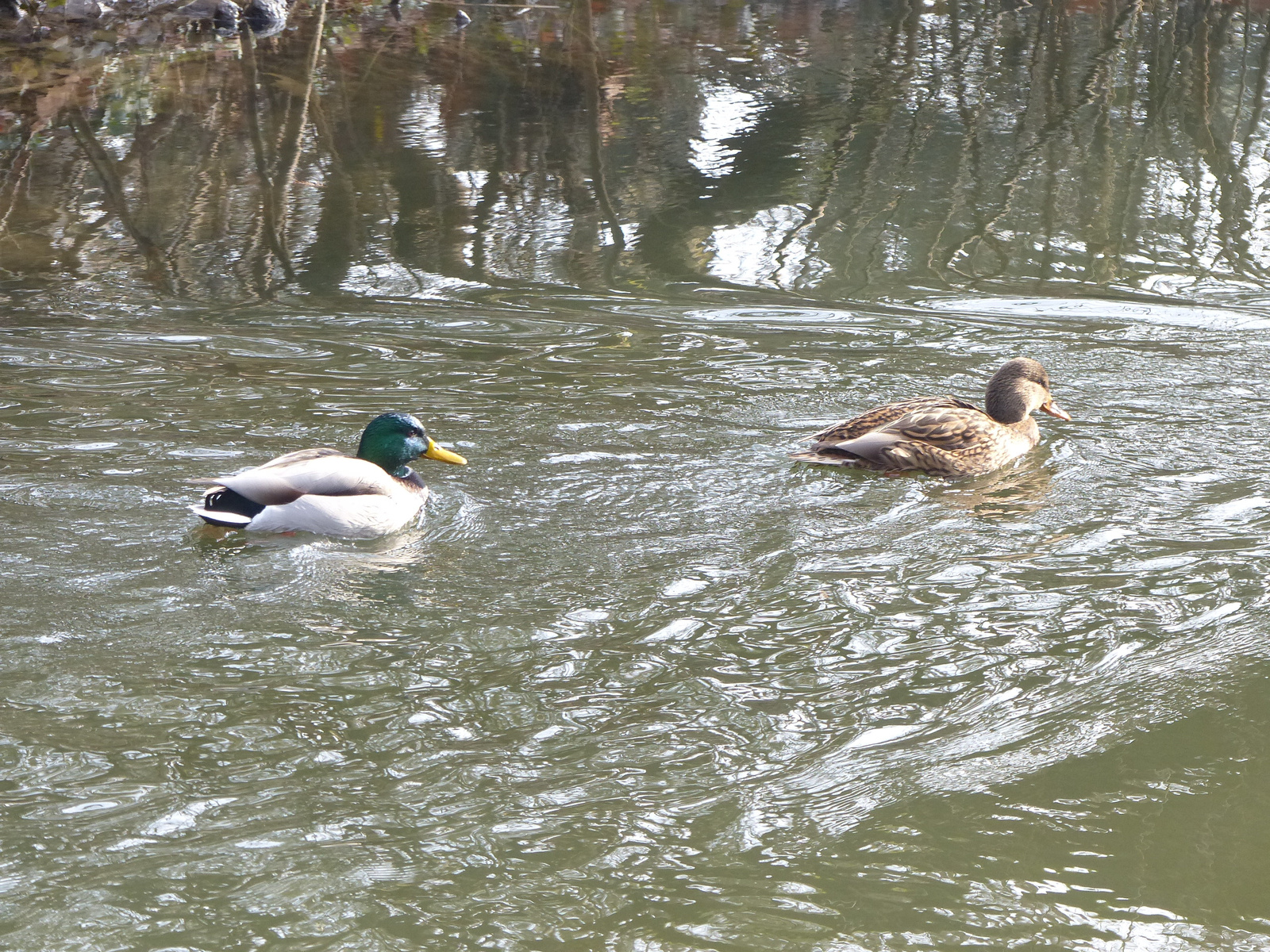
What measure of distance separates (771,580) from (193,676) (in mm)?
2118

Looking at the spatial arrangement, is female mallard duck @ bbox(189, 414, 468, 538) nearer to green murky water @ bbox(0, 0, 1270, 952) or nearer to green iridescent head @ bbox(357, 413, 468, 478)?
green iridescent head @ bbox(357, 413, 468, 478)

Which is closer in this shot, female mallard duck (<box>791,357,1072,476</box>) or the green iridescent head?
the green iridescent head

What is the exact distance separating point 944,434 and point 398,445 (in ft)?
8.29

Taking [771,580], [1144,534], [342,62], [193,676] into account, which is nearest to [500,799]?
[193,676]

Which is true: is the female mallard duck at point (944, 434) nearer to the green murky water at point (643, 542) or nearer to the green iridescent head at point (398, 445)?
the green murky water at point (643, 542)

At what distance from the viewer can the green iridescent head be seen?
639 cm

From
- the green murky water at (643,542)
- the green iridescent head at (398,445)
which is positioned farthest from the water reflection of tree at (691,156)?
the green iridescent head at (398,445)

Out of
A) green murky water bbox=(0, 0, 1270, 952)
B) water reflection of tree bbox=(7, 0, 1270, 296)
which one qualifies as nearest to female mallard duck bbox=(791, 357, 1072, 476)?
green murky water bbox=(0, 0, 1270, 952)

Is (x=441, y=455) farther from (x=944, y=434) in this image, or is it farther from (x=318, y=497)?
(x=944, y=434)

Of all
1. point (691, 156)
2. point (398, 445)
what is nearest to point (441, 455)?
point (398, 445)

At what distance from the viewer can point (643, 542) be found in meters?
5.76

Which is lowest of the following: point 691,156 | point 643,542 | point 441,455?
point 643,542

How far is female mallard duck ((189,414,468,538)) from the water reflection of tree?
352 cm

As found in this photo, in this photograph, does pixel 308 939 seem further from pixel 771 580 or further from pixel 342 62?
pixel 342 62
